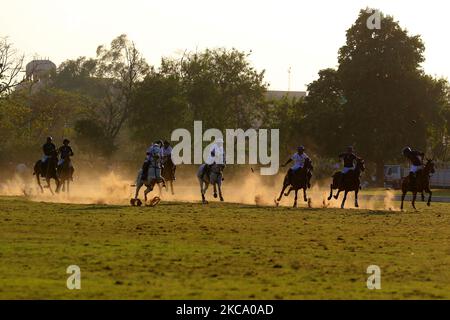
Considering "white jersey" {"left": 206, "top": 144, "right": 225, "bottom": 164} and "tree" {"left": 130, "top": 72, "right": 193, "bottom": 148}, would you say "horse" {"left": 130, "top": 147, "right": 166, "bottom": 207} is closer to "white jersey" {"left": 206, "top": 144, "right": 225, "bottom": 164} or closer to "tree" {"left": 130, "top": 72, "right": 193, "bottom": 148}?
"white jersey" {"left": 206, "top": 144, "right": 225, "bottom": 164}

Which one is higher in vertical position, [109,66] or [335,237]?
[109,66]

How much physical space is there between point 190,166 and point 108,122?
15.6 m

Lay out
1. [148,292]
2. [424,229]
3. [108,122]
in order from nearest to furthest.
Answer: [148,292] → [424,229] → [108,122]

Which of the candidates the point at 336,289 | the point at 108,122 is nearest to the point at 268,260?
the point at 336,289

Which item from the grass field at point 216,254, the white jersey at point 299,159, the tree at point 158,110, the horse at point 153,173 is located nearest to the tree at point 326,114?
the tree at point 158,110

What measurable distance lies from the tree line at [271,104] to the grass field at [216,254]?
52.7 m

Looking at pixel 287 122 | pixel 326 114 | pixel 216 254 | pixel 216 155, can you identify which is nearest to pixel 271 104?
pixel 287 122

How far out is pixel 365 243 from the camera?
80.8ft

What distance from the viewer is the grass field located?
1612 centimetres

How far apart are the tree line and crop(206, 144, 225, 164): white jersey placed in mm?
43329

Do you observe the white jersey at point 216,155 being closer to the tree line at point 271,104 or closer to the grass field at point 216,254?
the grass field at point 216,254

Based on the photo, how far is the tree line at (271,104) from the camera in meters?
87.1

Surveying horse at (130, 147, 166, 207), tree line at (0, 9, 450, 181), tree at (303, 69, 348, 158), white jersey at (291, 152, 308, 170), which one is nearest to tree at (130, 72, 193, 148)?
tree line at (0, 9, 450, 181)

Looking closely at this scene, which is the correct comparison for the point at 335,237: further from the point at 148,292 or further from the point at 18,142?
the point at 18,142
